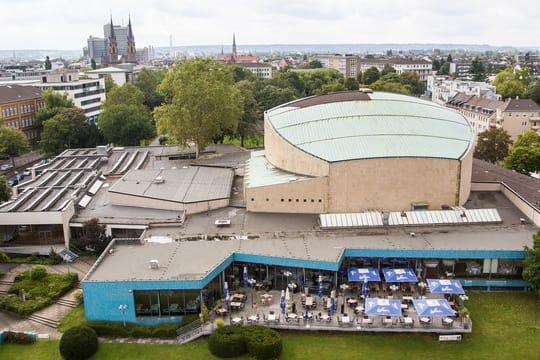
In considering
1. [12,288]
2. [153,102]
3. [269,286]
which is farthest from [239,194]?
[153,102]

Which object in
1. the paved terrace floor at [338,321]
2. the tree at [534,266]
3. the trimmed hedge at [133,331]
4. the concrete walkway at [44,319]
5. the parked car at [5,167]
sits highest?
the tree at [534,266]

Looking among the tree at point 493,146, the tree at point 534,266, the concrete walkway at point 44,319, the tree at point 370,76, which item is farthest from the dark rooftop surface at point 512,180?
the tree at point 370,76

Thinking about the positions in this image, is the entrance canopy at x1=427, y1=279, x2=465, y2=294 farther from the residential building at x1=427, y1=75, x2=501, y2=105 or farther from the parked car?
the residential building at x1=427, y1=75, x2=501, y2=105

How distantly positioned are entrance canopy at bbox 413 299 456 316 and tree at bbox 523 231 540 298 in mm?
6285

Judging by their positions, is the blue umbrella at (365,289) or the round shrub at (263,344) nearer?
the round shrub at (263,344)

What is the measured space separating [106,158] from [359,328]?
45174 millimetres

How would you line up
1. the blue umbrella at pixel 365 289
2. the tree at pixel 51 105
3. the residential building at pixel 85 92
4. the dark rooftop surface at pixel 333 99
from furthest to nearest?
the residential building at pixel 85 92
the tree at pixel 51 105
the dark rooftop surface at pixel 333 99
the blue umbrella at pixel 365 289

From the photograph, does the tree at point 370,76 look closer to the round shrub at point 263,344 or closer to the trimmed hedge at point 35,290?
the trimmed hedge at point 35,290

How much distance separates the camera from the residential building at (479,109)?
3647 inches

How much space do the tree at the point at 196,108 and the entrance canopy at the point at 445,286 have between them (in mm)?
37020

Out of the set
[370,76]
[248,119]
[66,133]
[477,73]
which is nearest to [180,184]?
[66,133]

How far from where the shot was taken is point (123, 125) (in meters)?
80.2

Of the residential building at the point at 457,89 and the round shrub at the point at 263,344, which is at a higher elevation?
the residential building at the point at 457,89

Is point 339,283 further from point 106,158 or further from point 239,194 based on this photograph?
point 106,158
